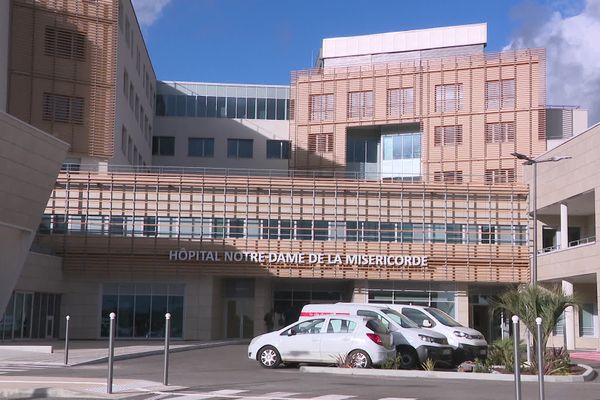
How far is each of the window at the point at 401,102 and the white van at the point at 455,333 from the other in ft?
121

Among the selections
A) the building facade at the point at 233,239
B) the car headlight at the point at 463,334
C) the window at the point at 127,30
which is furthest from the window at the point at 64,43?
the car headlight at the point at 463,334

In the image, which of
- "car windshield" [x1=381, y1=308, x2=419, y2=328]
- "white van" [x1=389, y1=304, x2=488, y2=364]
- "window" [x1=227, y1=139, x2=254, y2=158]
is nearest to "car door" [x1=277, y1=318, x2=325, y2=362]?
"car windshield" [x1=381, y1=308, x2=419, y2=328]

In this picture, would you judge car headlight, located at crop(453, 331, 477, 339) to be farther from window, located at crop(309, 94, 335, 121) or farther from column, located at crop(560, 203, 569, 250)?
window, located at crop(309, 94, 335, 121)

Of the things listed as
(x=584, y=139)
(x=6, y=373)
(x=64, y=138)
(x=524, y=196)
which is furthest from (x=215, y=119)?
(x=6, y=373)

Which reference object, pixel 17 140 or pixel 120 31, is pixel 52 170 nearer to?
pixel 17 140

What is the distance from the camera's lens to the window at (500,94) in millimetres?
60406

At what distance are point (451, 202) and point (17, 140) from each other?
85.0ft

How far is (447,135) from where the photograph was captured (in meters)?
62.0

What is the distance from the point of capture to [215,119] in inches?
2884

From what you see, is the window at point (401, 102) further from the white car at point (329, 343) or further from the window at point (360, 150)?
the white car at point (329, 343)

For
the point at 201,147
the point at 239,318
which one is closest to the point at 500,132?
the point at 239,318

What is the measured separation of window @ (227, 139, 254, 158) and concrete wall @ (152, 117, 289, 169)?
0.28 meters

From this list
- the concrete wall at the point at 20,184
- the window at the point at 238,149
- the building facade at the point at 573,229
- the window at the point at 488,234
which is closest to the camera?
the concrete wall at the point at 20,184

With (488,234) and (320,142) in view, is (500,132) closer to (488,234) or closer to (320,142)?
(320,142)
